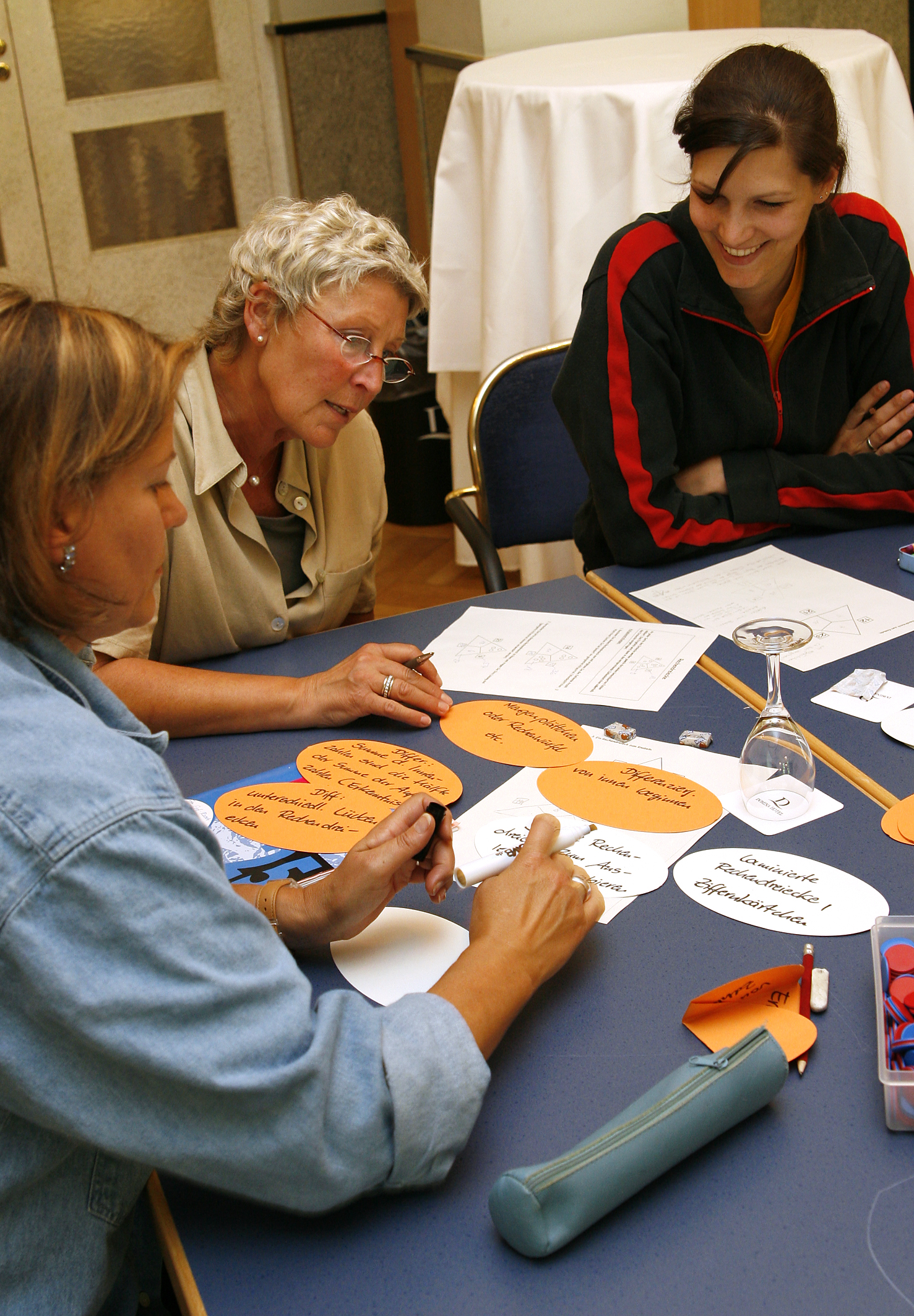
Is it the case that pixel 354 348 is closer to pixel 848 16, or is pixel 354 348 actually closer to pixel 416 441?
pixel 416 441

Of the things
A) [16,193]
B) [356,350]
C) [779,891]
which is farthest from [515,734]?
[16,193]

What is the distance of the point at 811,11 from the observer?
392 cm

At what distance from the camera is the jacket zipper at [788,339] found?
1957mm

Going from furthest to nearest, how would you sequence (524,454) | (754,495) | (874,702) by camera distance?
(524,454) → (754,495) → (874,702)

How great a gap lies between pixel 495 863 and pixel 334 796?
30cm

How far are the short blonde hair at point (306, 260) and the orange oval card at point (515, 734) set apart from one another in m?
0.64

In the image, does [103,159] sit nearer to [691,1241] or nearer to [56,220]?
[56,220]

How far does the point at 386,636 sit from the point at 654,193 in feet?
5.72

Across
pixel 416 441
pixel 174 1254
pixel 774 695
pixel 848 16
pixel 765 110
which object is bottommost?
pixel 416 441

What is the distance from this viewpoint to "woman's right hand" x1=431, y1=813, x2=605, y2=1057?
905mm

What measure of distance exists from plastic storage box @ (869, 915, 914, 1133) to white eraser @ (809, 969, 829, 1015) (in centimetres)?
4

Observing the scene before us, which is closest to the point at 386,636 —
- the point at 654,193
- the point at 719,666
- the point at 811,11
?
the point at 719,666

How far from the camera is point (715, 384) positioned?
202 centimetres

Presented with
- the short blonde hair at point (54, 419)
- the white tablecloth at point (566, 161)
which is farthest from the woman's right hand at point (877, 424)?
the short blonde hair at point (54, 419)
